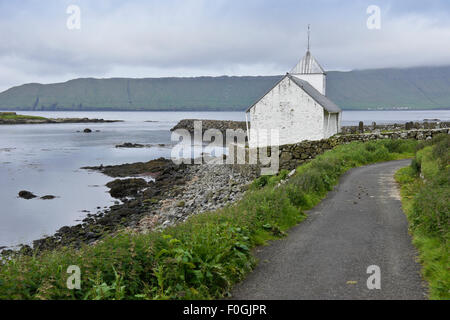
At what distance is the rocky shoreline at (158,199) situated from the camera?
20266 millimetres

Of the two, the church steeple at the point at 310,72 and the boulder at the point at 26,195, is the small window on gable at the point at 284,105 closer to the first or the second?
the church steeple at the point at 310,72

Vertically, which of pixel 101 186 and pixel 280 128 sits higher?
pixel 280 128

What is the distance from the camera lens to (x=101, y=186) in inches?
1357

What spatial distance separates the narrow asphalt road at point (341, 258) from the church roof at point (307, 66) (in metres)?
31.5

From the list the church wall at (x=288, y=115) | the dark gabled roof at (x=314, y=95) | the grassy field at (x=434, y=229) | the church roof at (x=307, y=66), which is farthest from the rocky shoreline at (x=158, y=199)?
the church roof at (x=307, y=66)

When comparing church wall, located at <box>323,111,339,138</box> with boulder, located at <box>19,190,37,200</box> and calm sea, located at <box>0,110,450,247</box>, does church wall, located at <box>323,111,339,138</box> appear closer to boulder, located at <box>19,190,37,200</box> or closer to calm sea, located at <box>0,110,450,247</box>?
calm sea, located at <box>0,110,450,247</box>

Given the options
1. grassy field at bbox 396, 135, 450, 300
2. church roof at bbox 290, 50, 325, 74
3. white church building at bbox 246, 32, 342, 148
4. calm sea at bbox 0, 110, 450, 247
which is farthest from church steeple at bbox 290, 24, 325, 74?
Answer: grassy field at bbox 396, 135, 450, 300

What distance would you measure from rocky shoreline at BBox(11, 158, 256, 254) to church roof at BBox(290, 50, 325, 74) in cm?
1482

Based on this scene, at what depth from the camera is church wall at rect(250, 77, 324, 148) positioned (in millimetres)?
32156

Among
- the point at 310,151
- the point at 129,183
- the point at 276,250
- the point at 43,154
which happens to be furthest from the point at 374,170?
the point at 43,154

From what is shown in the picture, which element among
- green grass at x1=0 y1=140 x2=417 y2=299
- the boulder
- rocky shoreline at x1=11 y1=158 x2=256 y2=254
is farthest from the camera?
the boulder

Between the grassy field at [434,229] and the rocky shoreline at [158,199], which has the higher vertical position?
the grassy field at [434,229]
